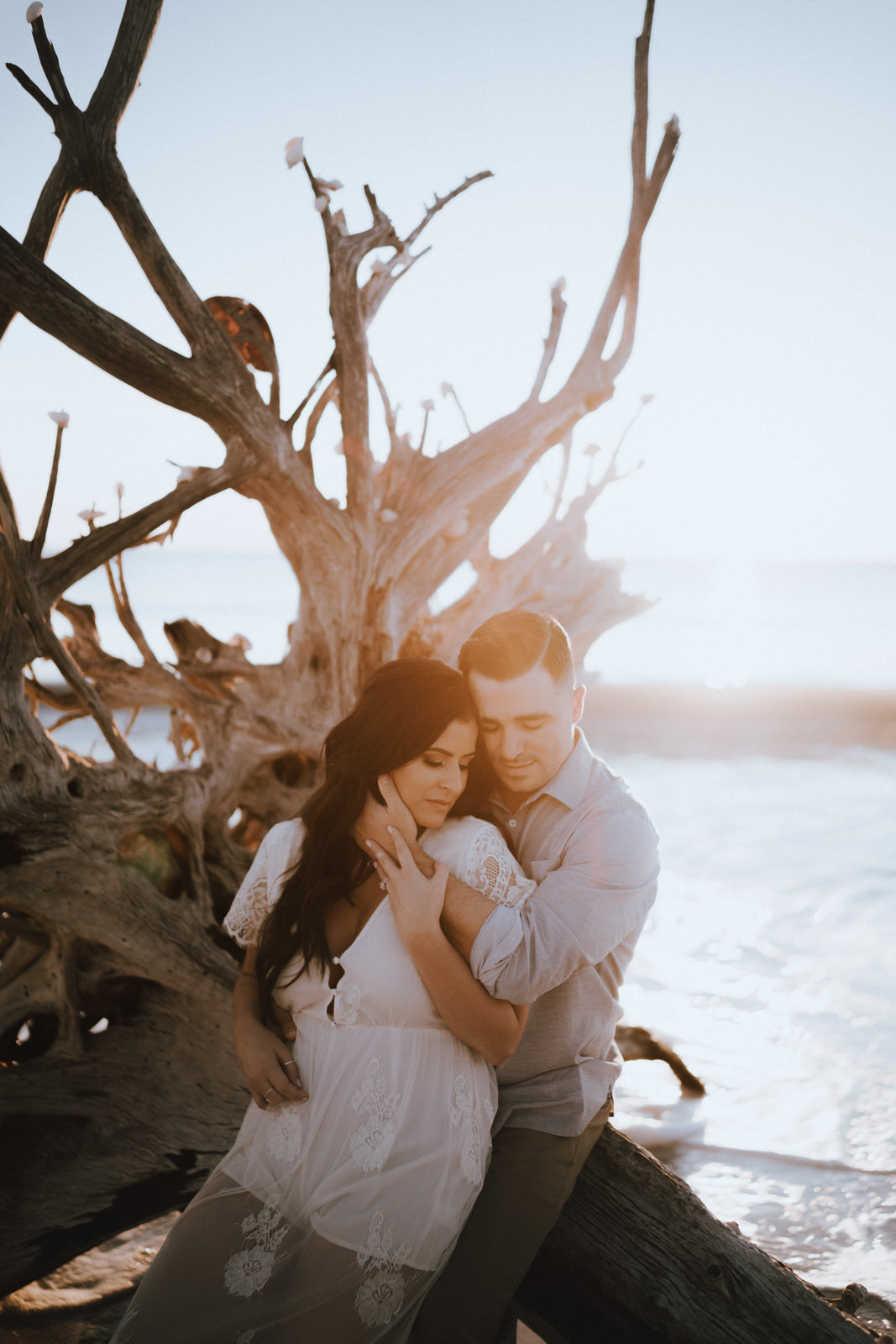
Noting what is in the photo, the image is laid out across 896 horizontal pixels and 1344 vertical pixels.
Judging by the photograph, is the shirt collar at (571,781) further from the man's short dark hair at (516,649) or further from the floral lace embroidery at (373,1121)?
the floral lace embroidery at (373,1121)

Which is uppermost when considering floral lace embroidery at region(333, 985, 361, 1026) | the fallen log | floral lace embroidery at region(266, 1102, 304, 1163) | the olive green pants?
floral lace embroidery at region(333, 985, 361, 1026)

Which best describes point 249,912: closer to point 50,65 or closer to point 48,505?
point 48,505

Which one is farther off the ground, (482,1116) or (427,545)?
(427,545)

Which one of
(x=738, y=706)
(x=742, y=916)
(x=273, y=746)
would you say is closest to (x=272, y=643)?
(x=738, y=706)

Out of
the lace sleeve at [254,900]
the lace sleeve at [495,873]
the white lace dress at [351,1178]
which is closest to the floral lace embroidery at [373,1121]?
the white lace dress at [351,1178]

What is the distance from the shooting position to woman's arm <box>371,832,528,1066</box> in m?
1.82

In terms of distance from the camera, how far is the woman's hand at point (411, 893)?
72.4 inches

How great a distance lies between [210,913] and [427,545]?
5.92 ft

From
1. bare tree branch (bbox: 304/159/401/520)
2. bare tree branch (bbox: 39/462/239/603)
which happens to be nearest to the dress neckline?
bare tree branch (bbox: 39/462/239/603)

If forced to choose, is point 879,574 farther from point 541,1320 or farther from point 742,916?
point 541,1320

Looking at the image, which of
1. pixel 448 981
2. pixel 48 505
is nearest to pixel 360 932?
pixel 448 981

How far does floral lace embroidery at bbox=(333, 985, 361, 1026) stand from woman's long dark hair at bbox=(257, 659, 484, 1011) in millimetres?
93

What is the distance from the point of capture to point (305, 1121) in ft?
6.26

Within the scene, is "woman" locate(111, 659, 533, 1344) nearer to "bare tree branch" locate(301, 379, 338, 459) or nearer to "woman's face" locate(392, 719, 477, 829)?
"woman's face" locate(392, 719, 477, 829)
